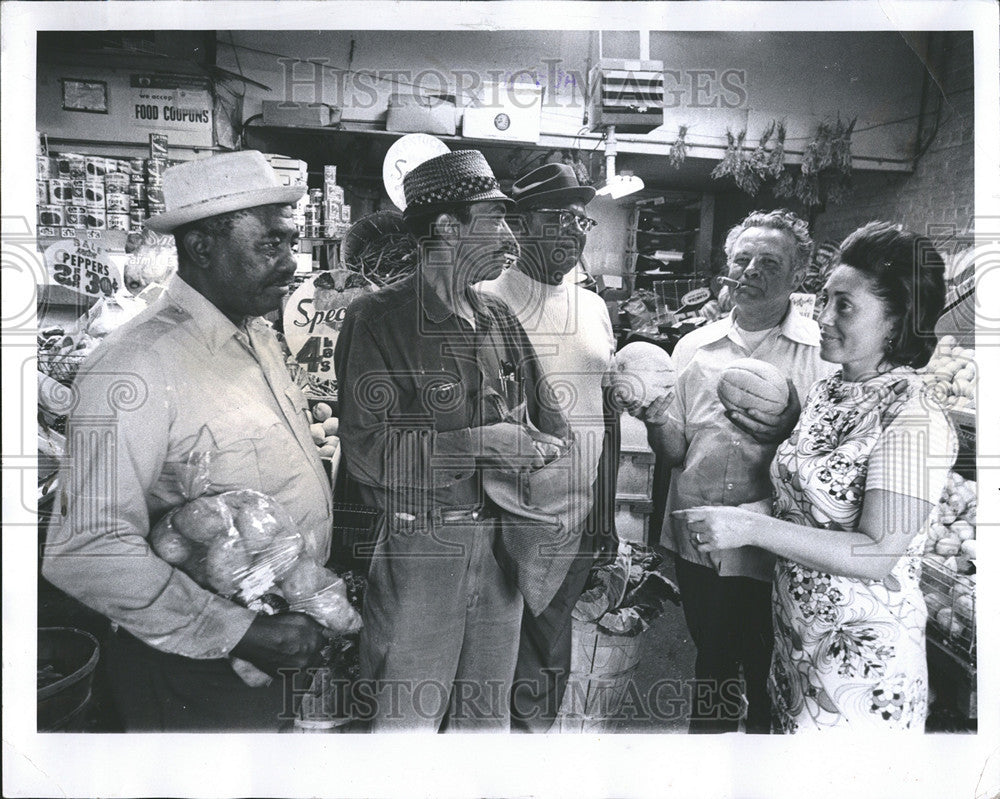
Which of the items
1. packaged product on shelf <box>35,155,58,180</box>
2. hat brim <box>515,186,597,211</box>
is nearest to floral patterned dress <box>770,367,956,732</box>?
hat brim <box>515,186,597,211</box>

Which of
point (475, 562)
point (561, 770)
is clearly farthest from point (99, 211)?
point (561, 770)

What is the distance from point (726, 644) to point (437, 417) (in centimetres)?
144

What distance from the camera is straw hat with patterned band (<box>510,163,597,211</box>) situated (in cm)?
301

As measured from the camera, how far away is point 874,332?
2.96 m

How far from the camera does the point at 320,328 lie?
302cm

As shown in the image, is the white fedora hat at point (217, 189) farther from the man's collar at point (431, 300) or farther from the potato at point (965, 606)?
the potato at point (965, 606)

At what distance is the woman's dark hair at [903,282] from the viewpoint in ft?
9.63

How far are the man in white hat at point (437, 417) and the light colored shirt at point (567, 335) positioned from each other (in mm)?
52

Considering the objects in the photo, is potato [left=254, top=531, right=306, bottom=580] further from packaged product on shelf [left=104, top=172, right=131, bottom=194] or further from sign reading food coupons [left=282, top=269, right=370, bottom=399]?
packaged product on shelf [left=104, top=172, right=131, bottom=194]

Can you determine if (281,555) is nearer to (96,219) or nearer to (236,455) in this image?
(236,455)

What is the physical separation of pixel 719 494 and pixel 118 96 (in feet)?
8.86

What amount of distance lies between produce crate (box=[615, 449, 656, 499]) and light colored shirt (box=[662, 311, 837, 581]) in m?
0.11

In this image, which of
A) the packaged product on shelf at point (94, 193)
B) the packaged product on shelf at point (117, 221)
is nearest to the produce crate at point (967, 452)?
the packaged product on shelf at point (117, 221)

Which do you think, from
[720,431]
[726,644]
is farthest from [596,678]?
[720,431]
